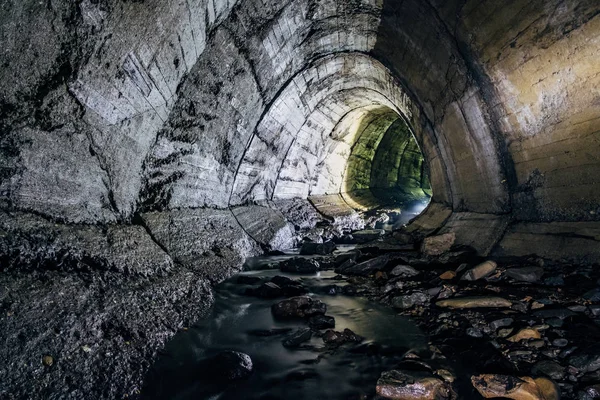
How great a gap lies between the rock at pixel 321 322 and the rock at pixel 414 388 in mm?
934

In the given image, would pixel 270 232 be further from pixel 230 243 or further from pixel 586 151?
pixel 586 151

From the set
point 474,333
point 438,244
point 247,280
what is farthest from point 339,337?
point 438,244

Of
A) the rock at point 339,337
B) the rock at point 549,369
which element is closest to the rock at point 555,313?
the rock at point 549,369

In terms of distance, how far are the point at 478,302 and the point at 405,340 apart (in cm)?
83

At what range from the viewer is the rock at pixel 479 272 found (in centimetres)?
343

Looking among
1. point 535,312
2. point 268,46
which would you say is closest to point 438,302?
point 535,312

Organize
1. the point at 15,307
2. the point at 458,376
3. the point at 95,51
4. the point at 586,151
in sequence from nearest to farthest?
the point at 15,307
the point at 458,376
the point at 95,51
the point at 586,151

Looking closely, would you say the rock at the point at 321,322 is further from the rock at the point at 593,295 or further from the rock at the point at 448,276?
the rock at the point at 593,295

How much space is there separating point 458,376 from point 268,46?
4.80 metres

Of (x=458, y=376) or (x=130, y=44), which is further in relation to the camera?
(x=130, y=44)

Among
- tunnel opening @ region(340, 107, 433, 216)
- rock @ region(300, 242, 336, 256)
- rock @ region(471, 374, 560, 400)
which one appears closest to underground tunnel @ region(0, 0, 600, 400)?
rock @ region(471, 374, 560, 400)

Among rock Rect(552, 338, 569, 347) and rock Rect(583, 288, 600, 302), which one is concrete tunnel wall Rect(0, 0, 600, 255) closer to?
rock Rect(583, 288, 600, 302)

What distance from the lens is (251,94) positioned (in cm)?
522

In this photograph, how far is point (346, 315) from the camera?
10.2ft
